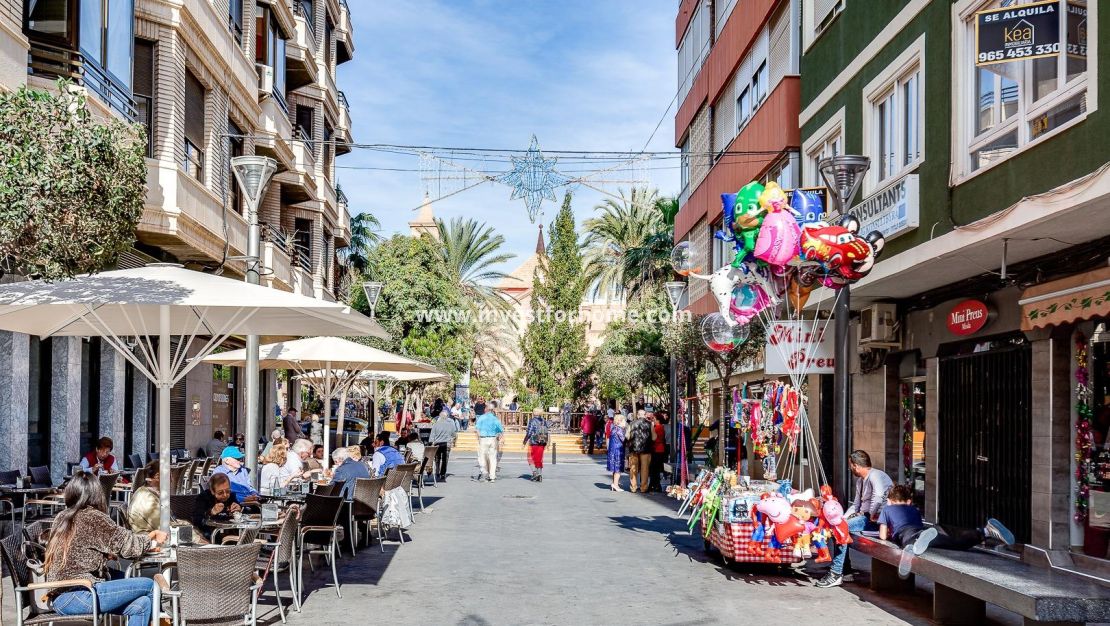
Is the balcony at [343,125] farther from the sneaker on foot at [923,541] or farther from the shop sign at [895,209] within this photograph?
the sneaker on foot at [923,541]

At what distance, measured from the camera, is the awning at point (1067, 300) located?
1002cm

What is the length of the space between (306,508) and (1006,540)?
275 inches

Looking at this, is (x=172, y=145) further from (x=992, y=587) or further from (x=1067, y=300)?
(x=992, y=587)

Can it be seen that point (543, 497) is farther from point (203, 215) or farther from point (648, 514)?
point (203, 215)

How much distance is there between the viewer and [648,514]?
1820 cm

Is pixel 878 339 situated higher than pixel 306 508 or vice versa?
pixel 878 339

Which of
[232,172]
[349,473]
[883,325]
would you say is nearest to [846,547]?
[883,325]

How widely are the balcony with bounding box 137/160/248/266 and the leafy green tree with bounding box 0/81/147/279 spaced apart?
8755 mm

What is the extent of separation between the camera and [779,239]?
429 inches

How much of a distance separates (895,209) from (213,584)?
34.6 feet

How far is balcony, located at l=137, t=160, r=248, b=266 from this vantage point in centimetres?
1756

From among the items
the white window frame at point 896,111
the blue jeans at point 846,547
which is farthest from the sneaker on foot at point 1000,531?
the white window frame at point 896,111

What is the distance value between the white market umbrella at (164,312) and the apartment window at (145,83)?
8.54 meters

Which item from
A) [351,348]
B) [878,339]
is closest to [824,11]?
[878,339]
